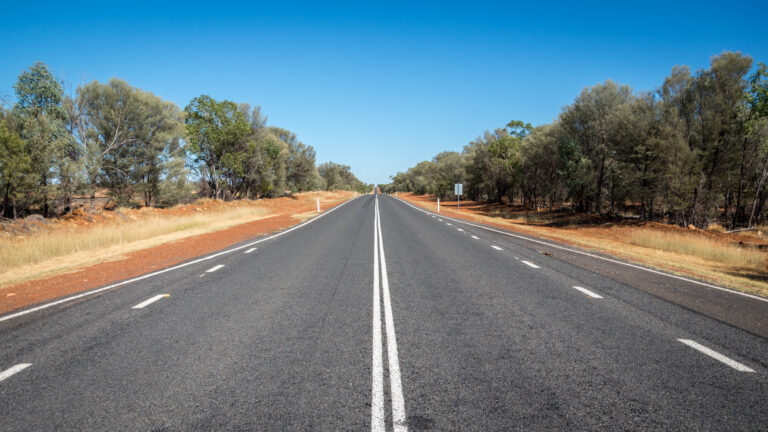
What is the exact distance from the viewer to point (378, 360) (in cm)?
375

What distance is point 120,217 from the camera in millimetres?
22359

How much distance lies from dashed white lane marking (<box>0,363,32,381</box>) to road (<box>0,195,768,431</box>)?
2 centimetres

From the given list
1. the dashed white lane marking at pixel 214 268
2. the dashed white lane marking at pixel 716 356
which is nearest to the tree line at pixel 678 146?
the dashed white lane marking at pixel 716 356

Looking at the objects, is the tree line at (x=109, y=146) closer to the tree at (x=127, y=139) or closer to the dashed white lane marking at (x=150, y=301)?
the tree at (x=127, y=139)

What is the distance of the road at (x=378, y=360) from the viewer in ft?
9.16

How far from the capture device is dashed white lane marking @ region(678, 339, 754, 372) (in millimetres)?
3561

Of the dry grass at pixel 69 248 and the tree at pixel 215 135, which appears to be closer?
the dry grass at pixel 69 248

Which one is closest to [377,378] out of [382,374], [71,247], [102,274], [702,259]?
[382,374]

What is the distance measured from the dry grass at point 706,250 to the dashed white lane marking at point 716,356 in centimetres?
975

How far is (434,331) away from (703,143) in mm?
25472

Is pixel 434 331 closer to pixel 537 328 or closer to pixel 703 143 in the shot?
pixel 537 328

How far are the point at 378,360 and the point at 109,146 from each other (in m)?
30.5

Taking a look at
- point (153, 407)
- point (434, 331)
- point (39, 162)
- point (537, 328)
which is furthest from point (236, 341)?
point (39, 162)

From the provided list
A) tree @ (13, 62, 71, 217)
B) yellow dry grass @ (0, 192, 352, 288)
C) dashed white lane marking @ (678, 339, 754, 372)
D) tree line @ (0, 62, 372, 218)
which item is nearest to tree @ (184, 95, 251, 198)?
tree line @ (0, 62, 372, 218)
